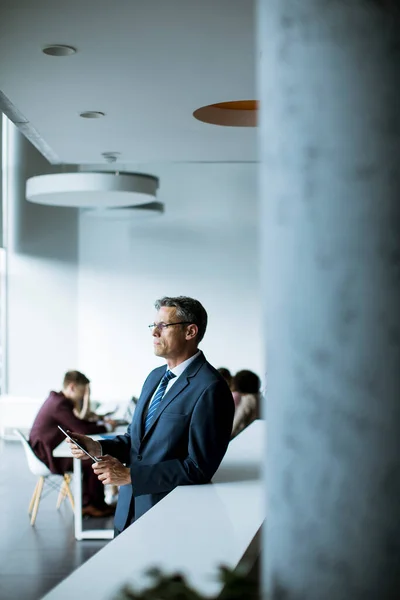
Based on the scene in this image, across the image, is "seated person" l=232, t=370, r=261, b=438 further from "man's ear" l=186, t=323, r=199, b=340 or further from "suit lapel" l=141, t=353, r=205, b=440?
"suit lapel" l=141, t=353, r=205, b=440

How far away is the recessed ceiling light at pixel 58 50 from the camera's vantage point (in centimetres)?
459

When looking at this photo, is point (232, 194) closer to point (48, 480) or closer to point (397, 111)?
point (48, 480)

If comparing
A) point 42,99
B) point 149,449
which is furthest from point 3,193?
point 149,449

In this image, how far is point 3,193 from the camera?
13398 mm

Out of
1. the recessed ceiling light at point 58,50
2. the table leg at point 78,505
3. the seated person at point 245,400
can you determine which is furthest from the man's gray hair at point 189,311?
the table leg at point 78,505

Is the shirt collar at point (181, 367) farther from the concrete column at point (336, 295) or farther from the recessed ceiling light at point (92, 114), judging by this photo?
the recessed ceiling light at point (92, 114)

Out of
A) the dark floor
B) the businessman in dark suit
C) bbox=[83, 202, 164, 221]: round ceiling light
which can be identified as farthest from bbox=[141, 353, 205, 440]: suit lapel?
bbox=[83, 202, 164, 221]: round ceiling light

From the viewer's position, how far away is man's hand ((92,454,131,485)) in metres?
3.52

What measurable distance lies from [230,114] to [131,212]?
278 inches

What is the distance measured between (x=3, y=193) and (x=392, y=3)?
1247 centimetres

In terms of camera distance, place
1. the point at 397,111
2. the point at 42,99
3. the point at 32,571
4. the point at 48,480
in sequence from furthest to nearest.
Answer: the point at 48,480 < the point at 32,571 < the point at 42,99 < the point at 397,111

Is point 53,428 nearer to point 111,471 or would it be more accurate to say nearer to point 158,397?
point 158,397

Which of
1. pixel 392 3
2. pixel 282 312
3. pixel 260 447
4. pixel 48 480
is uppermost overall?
→ pixel 392 3

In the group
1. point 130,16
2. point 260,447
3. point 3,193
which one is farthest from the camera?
point 3,193
